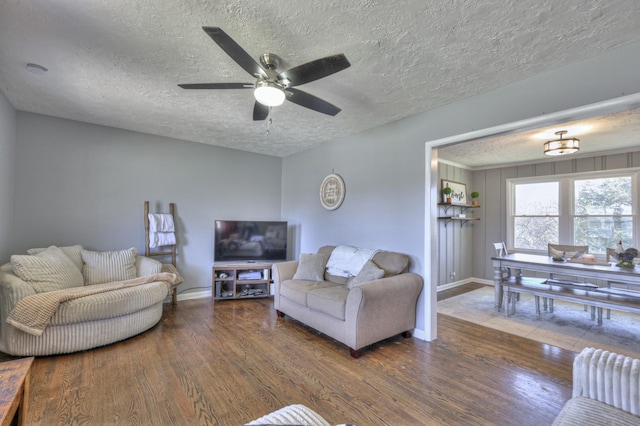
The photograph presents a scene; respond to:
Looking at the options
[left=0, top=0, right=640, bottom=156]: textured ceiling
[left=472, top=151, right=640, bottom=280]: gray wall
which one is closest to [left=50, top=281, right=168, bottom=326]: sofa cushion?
[left=0, top=0, right=640, bottom=156]: textured ceiling

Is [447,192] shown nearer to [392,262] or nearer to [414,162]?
[414,162]

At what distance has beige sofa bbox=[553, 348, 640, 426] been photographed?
118cm

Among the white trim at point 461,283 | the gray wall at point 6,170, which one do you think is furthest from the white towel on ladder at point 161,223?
the white trim at point 461,283

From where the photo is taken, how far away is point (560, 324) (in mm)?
3508

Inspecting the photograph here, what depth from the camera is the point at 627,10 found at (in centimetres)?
164

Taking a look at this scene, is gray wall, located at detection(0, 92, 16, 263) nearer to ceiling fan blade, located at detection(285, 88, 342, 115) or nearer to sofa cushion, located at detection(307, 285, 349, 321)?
ceiling fan blade, located at detection(285, 88, 342, 115)

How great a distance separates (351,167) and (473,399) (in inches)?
115

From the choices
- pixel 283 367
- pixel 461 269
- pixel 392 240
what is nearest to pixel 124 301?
pixel 283 367

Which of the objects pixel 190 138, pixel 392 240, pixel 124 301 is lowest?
pixel 124 301

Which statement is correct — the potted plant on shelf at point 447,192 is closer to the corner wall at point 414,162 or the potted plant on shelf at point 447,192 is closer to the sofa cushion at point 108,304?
the corner wall at point 414,162

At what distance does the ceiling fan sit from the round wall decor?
5.97ft

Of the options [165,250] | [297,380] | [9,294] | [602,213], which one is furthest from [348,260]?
[602,213]

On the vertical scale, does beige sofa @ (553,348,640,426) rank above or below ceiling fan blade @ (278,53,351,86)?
below

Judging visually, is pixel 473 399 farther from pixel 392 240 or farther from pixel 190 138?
pixel 190 138
